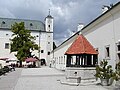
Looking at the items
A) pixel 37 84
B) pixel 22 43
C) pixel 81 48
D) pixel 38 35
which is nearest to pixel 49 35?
pixel 38 35

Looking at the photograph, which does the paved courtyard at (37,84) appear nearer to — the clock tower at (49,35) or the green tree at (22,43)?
the green tree at (22,43)

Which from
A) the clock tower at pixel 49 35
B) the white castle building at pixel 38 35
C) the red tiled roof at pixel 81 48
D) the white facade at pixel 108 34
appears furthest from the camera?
the clock tower at pixel 49 35

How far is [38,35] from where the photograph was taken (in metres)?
79.1

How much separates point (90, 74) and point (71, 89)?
12.9 ft

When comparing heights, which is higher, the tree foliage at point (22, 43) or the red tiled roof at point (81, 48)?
the tree foliage at point (22, 43)

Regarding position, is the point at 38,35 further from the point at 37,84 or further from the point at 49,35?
the point at 37,84

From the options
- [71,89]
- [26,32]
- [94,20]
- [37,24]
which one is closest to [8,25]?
[37,24]

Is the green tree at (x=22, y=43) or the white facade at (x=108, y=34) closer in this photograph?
the white facade at (x=108, y=34)

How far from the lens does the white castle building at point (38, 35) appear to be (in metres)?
73.7

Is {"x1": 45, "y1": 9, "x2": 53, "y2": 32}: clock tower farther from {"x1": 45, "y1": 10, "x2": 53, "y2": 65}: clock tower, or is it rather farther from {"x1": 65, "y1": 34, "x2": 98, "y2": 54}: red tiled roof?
{"x1": 65, "y1": 34, "x2": 98, "y2": 54}: red tiled roof

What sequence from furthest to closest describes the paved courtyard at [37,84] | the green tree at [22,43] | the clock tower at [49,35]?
the clock tower at [49,35] < the green tree at [22,43] < the paved courtyard at [37,84]

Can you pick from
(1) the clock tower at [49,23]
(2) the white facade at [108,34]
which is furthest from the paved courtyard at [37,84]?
(1) the clock tower at [49,23]

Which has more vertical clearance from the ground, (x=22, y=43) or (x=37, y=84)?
(x=22, y=43)

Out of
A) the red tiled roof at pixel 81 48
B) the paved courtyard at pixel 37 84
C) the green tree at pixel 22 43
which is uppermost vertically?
the green tree at pixel 22 43
